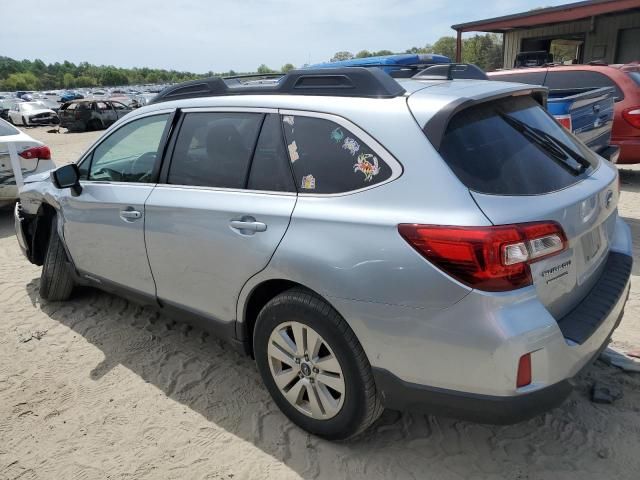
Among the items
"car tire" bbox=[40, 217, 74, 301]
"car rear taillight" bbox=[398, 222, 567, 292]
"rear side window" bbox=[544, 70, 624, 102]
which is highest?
"rear side window" bbox=[544, 70, 624, 102]

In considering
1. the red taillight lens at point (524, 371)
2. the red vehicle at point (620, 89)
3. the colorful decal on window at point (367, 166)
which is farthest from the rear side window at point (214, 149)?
the red vehicle at point (620, 89)

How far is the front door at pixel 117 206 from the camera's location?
10.6 ft

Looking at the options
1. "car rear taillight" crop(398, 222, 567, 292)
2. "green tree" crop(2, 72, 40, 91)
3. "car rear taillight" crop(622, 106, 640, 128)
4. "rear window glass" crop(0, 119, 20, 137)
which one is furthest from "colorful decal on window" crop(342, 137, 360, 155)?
"green tree" crop(2, 72, 40, 91)

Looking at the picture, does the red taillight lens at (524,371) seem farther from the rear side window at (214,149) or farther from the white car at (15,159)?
the white car at (15,159)

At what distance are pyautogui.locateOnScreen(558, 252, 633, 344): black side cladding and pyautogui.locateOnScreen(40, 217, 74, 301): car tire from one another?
11.7 ft

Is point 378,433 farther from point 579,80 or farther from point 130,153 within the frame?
point 579,80

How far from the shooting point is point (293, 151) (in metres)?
2.49

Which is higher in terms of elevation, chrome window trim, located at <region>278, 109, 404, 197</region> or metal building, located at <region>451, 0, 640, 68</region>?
metal building, located at <region>451, 0, 640, 68</region>

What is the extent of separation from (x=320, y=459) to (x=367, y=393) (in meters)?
0.48

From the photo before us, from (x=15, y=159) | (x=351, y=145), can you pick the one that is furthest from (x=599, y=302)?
(x=15, y=159)

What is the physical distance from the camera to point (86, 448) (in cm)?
265

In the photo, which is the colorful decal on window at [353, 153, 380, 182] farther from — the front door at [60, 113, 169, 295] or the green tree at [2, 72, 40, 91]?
the green tree at [2, 72, 40, 91]

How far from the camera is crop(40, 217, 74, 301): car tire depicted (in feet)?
13.6

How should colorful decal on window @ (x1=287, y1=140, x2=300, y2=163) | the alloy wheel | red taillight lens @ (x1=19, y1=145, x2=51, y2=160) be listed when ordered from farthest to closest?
red taillight lens @ (x1=19, y1=145, x2=51, y2=160), colorful decal on window @ (x1=287, y1=140, x2=300, y2=163), the alloy wheel
